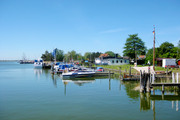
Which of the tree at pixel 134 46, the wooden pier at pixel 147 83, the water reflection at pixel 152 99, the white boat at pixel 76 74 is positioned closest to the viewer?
the water reflection at pixel 152 99

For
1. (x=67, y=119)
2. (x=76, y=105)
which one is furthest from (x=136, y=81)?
(x=67, y=119)

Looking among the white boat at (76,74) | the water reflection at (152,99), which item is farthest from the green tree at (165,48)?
the water reflection at (152,99)

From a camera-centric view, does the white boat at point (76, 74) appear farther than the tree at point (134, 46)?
No

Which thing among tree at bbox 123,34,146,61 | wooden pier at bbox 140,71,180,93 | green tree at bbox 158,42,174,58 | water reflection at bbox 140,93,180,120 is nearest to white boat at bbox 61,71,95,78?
wooden pier at bbox 140,71,180,93

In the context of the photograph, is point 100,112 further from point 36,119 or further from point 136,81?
point 136,81

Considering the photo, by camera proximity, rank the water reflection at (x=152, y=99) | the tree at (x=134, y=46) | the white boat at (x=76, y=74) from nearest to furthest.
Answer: the water reflection at (x=152, y=99)
the white boat at (x=76, y=74)
the tree at (x=134, y=46)

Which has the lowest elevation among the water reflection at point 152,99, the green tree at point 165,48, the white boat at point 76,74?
the water reflection at point 152,99

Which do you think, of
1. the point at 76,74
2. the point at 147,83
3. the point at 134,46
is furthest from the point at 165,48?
the point at 147,83

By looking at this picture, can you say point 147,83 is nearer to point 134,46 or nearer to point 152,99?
point 152,99

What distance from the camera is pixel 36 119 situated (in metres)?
14.0

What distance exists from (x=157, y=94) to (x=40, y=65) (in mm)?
78656

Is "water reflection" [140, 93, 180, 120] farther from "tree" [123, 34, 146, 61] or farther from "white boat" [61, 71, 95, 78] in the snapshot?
"tree" [123, 34, 146, 61]

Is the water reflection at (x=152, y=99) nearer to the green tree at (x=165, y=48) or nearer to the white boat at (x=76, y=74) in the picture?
the white boat at (x=76, y=74)

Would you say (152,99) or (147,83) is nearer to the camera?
(152,99)
